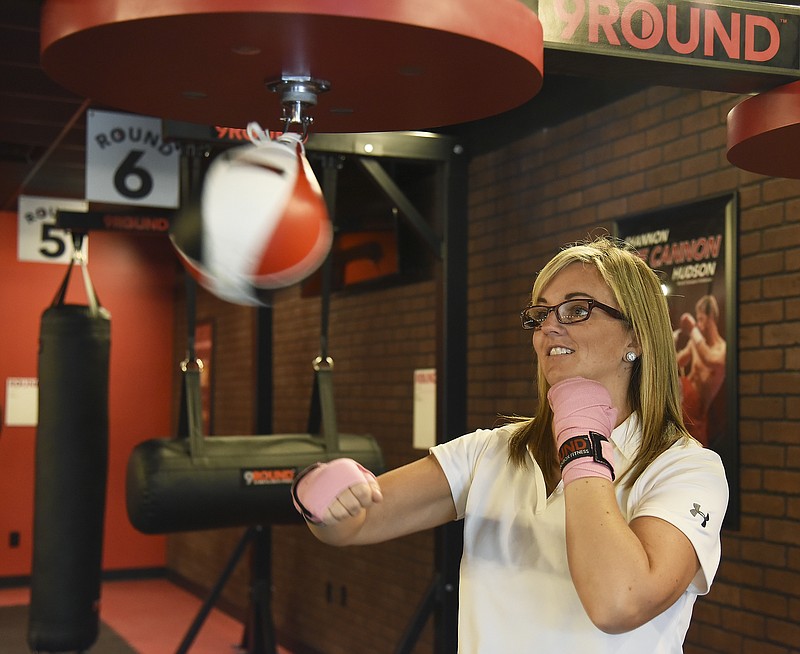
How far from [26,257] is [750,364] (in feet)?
16.5

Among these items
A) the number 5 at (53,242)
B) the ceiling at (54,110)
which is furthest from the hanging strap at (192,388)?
the number 5 at (53,242)

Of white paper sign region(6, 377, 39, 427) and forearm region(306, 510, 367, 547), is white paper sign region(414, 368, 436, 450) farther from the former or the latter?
white paper sign region(6, 377, 39, 427)

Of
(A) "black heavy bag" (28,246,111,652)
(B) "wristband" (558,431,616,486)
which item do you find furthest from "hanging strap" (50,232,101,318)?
(B) "wristband" (558,431,616,486)

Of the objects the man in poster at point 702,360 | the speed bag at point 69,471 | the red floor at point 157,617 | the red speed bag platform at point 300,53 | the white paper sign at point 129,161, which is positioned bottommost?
the red floor at point 157,617

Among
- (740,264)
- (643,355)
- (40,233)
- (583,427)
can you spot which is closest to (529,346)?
(740,264)

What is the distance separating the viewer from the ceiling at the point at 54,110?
13.2ft

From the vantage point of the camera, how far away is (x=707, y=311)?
3400 millimetres

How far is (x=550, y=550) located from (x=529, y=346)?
8.42 ft

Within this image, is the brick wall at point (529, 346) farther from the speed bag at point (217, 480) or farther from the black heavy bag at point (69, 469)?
the black heavy bag at point (69, 469)

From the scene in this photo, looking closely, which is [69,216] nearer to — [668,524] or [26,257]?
[26,257]

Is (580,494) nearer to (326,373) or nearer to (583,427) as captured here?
(583,427)

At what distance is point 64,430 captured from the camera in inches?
187

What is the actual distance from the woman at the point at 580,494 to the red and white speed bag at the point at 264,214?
394 millimetres

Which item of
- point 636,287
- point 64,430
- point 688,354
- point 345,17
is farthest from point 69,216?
point 345,17
